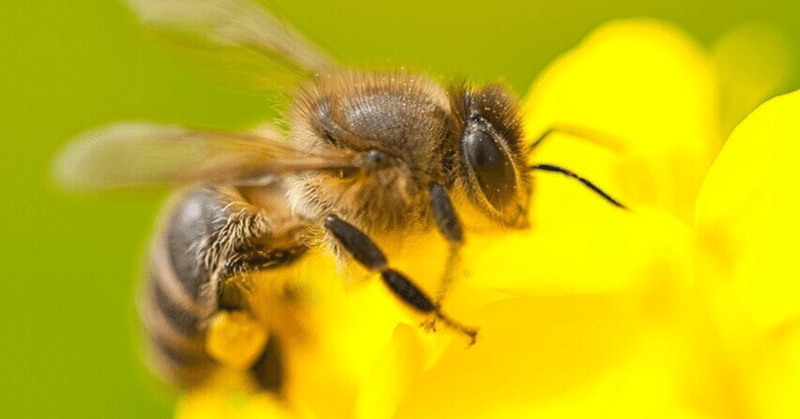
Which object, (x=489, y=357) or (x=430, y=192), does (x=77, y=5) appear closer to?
(x=430, y=192)

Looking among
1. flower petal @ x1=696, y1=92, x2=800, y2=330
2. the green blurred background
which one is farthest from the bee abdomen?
the green blurred background

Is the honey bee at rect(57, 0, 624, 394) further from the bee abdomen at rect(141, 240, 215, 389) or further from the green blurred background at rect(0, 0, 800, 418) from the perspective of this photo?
the green blurred background at rect(0, 0, 800, 418)

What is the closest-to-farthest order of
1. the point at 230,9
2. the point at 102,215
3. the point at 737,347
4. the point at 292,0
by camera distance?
1. the point at 737,347
2. the point at 230,9
3. the point at 102,215
4. the point at 292,0

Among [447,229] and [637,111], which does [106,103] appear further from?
A: [447,229]

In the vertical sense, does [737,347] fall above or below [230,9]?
below

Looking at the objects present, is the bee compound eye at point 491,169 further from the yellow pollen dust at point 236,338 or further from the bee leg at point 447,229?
the yellow pollen dust at point 236,338

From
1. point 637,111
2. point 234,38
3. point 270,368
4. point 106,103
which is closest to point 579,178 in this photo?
point 637,111

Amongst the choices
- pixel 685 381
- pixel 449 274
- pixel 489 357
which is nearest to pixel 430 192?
pixel 449 274

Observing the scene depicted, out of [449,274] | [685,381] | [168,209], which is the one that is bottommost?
[685,381]
